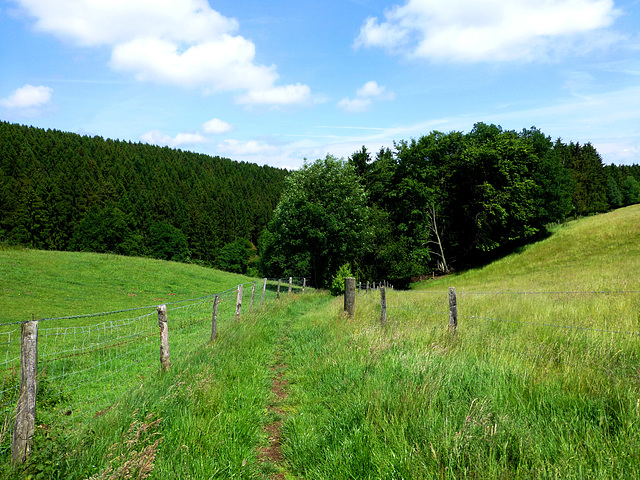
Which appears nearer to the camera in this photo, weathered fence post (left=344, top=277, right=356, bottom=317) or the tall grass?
the tall grass

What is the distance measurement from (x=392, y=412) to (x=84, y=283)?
28.1m

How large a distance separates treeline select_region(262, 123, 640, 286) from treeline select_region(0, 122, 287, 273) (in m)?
20.2

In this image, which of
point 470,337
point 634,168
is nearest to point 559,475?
point 470,337

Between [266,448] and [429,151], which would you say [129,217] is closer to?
[429,151]

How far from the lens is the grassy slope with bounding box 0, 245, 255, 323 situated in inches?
723

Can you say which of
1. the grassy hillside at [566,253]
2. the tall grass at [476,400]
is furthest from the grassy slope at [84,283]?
the grassy hillside at [566,253]

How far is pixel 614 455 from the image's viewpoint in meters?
2.73

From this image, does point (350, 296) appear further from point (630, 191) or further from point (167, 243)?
point (630, 191)

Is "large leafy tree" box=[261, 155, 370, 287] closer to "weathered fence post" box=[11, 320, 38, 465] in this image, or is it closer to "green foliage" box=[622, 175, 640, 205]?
"weathered fence post" box=[11, 320, 38, 465]

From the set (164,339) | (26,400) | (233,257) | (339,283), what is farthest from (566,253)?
(233,257)

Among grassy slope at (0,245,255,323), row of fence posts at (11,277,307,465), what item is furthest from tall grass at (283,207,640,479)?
grassy slope at (0,245,255,323)

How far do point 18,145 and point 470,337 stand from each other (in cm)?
15646

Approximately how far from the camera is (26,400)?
10.6ft

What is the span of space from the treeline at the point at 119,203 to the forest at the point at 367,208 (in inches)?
14.8
